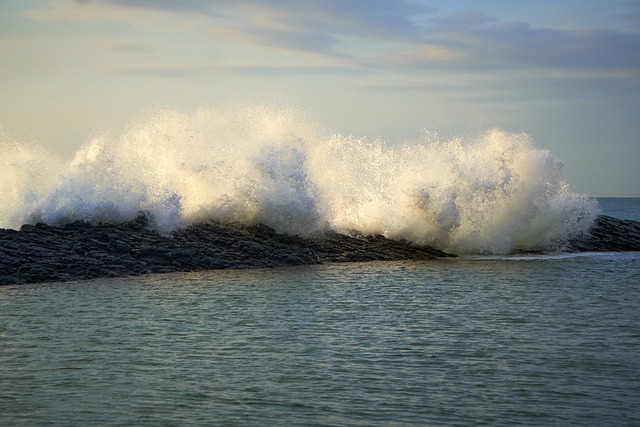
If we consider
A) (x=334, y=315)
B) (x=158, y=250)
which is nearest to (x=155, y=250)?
(x=158, y=250)

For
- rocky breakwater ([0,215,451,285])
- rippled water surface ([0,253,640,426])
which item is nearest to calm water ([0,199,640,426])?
rippled water surface ([0,253,640,426])

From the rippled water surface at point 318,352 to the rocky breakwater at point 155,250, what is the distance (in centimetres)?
141

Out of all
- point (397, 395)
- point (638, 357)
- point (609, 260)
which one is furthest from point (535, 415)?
point (609, 260)

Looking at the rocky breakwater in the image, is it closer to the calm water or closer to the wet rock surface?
the wet rock surface

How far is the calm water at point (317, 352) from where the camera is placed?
1107cm

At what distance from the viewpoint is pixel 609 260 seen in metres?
32.4

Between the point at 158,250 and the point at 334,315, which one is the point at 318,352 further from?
the point at 158,250

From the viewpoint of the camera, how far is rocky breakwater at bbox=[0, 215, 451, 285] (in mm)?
24094

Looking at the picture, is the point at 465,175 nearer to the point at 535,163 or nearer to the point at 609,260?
the point at 535,163

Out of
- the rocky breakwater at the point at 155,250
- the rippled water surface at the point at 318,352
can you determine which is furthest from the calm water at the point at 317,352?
the rocky breakwater at the point at 155,250

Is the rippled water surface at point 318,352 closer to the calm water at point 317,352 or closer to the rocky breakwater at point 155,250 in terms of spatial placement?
the calm water at point 317,352

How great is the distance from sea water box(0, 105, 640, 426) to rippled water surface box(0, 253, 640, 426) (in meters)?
0.05

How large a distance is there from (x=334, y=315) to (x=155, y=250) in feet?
31.4

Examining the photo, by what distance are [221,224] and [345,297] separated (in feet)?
33.9
